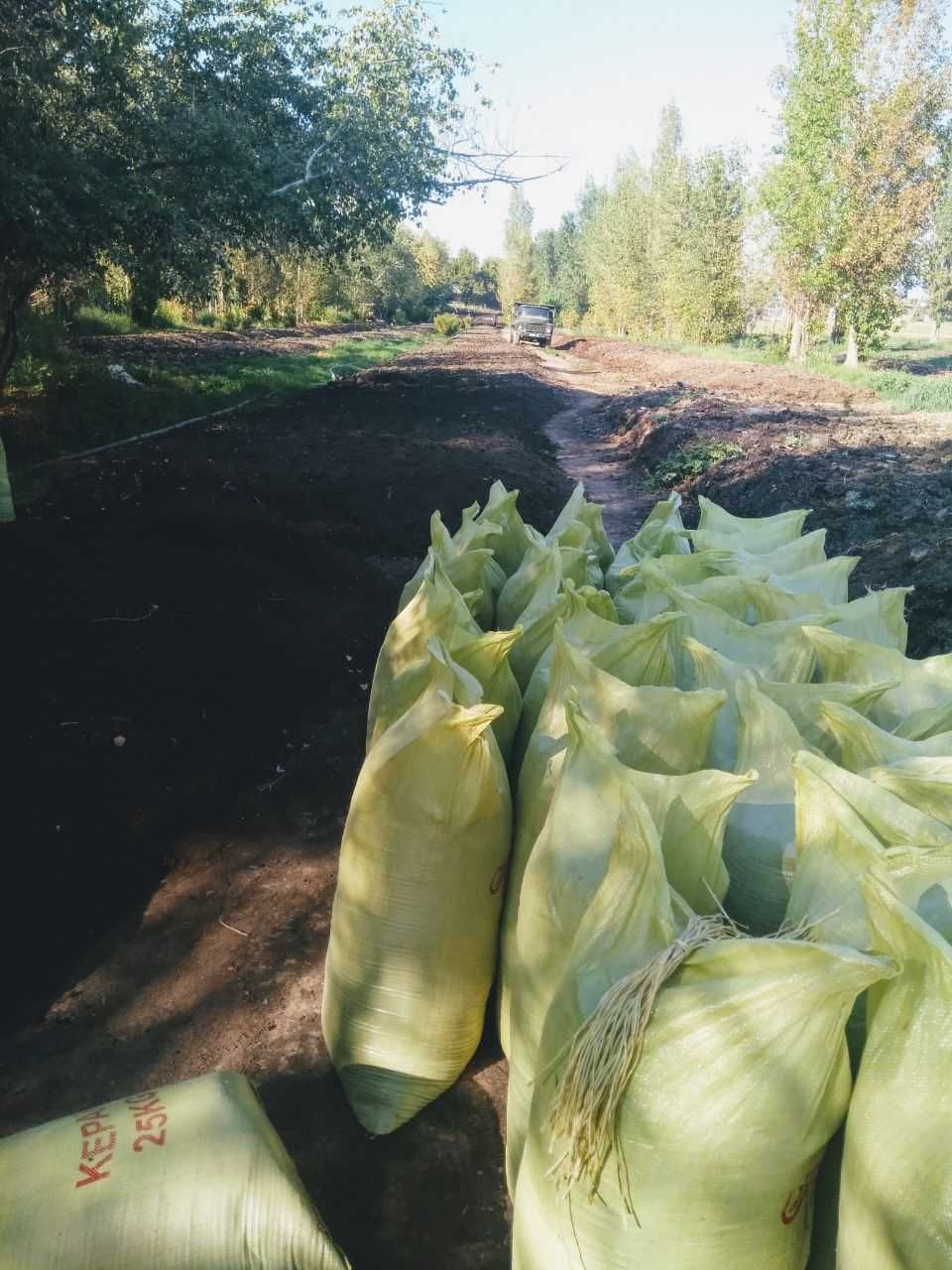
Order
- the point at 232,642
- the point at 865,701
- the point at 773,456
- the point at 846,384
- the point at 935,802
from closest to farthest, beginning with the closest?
the point at 935,802 → the point at 865,701 → the point at 232,642 → the point at 773,456 → the point at 846,384

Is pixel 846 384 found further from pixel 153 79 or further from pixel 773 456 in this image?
pixel 153 79

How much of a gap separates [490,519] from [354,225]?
447 inches

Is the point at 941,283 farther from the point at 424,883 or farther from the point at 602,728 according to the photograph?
the point at 424,883

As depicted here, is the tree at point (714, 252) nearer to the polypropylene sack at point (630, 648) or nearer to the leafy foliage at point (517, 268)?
the leafy foliage at point (517, 268)

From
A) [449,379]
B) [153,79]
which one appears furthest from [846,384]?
[153,79]

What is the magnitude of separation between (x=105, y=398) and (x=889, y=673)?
36.0ft

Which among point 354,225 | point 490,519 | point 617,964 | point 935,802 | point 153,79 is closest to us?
point 617,964

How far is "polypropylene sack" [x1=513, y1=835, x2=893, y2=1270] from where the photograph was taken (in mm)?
1074

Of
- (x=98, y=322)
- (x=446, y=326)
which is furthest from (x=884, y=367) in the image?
(x=98, y=322)

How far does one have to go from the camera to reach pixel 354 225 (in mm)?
13352

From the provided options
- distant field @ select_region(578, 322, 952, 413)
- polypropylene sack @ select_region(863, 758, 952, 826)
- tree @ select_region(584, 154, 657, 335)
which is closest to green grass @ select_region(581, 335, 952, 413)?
distant field @ select_region(578, 322, 952, 413)

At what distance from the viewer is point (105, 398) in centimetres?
1071

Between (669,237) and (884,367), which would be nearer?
(884,367)

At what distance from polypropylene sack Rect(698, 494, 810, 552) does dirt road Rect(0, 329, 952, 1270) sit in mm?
1129
